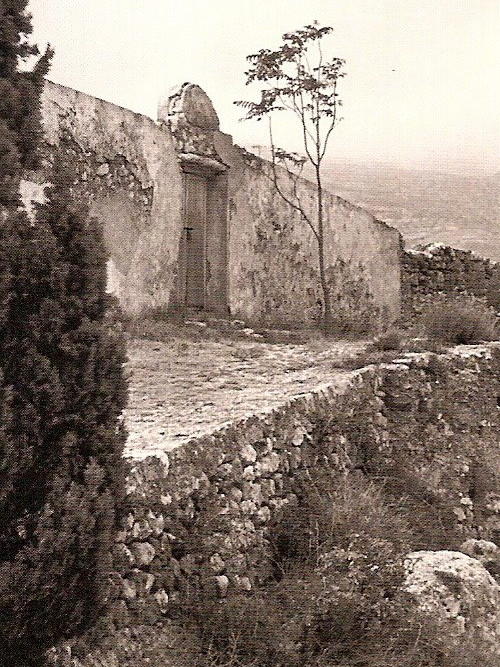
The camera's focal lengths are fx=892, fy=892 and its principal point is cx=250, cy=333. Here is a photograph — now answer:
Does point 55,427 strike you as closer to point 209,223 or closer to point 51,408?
point 51,408

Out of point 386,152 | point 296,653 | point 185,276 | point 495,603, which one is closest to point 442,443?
point 495,603

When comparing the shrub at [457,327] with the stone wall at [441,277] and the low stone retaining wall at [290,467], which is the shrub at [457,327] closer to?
the low stone retaining wall at [290,467]

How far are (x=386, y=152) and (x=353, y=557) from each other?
20166 mm

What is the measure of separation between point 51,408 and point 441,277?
559 inches

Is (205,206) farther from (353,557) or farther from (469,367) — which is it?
(353,557)

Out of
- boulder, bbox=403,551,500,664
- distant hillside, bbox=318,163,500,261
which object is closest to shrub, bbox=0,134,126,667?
boulder, bbox=403,551,500,664

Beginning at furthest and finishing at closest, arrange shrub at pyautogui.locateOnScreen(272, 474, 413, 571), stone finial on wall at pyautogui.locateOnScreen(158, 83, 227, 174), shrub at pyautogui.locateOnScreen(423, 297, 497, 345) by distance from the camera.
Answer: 1. stone finial on wall at pyautogui.locateOnScreen(158, 83, 227, 174)
2. shrub at pyautogui.locateOnScreen(423, 297, 497, 345)
3. shrub at pyautogui.locateOnScreen(272, 474, 413, 571)

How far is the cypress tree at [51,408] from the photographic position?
3211mm

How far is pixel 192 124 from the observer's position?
11945mm

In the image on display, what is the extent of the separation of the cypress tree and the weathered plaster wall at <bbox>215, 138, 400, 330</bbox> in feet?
29.2

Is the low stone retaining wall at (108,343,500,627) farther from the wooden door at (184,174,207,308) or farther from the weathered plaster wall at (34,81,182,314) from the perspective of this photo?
the wooden door at (184,174,207,308)

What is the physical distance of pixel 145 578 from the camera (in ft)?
13.6

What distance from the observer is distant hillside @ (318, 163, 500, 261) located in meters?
24.2

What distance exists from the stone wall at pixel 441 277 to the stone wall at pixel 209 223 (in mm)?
429
